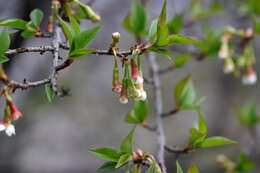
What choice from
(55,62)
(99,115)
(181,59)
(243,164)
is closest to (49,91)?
(55,62)

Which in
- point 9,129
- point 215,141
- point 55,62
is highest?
point 55,62

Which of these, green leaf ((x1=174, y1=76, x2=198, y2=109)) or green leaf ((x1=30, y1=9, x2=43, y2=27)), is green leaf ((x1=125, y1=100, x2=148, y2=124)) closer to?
green leaf ((x1=174, y1=76, x2=198, y2=109))

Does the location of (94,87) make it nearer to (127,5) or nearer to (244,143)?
(127,5)

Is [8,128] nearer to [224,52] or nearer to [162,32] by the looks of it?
[162,32]

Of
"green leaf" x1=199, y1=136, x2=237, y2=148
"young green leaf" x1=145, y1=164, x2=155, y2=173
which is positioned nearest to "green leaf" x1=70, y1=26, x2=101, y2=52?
"young green leaf" x1=145, y1=164, x2=155, y2=173

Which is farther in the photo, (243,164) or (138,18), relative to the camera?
(243,164)

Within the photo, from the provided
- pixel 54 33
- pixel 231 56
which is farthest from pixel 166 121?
pixel 54 33

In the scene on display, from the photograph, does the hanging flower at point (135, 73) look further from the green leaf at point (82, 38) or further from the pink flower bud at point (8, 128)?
the pink flower bud at point (8, 128)
